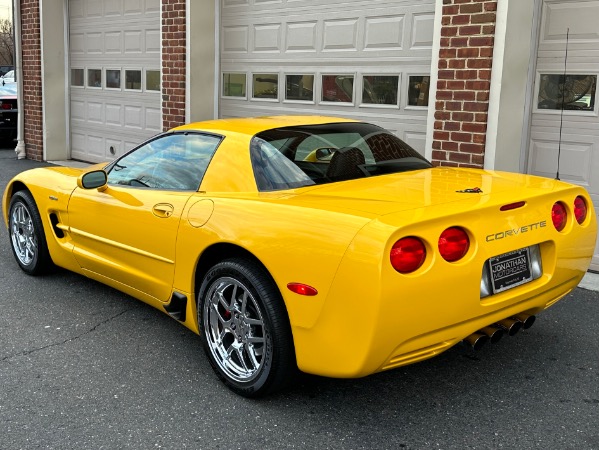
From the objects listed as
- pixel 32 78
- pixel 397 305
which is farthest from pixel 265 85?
pixel 397 305

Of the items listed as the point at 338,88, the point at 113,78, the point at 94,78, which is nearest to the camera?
the point at 338,88

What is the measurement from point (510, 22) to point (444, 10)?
0.67 metres

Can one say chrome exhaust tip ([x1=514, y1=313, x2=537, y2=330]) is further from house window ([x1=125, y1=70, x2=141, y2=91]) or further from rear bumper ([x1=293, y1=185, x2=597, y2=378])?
house window ([x1=125, y1=70, x2=141, y2=91])

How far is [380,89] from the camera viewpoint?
24.6ft

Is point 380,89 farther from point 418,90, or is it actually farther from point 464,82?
point 464,82

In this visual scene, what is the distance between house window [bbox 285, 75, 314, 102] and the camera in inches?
326

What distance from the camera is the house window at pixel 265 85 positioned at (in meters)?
8.73

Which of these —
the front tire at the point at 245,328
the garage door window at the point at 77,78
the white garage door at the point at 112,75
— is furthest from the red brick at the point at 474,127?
the garage door window at the point at 77,78

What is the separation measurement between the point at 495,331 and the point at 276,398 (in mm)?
1153

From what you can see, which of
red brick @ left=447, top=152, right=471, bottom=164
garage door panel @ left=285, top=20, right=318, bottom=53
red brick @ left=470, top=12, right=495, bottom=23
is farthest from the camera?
garage door panel @ left=285, top=20, right=318, bottom=53

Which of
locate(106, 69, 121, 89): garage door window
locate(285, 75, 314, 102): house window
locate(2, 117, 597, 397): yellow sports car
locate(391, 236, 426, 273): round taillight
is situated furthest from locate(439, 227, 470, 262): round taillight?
locate(106, 69, 121, 89): garage door window

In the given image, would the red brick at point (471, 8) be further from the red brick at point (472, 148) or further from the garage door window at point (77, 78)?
the garage door window at point (77, 78)

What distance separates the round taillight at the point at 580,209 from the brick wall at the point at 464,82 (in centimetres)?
241

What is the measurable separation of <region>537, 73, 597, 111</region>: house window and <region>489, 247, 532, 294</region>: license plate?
3.04 metres
